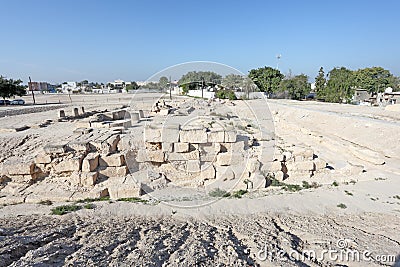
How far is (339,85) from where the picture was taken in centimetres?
3538

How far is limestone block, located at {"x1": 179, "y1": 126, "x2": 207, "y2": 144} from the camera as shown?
8.04m

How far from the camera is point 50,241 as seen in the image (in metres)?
4.32

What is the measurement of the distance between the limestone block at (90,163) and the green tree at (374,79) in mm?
50642

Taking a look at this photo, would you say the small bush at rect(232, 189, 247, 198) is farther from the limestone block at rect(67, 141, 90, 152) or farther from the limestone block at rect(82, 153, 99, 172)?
the limestone block at rect(67, 141, 90, 152)

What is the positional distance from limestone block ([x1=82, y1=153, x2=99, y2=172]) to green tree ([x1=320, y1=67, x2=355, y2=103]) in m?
37.3

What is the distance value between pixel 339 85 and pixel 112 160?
3757 centimetres

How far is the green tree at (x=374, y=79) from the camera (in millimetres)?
45938

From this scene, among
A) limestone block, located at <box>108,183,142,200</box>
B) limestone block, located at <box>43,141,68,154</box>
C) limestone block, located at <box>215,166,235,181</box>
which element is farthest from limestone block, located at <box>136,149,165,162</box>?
limestone block, located at <box>43,141,68,154</box>

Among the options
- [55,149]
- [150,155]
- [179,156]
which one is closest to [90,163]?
[55,149]

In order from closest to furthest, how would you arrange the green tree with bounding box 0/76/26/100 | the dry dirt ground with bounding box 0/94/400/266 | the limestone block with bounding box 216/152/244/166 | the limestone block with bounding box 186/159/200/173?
the dry dirt ground with bounding box 0/94/400/266
the limestone block with bounding box 186/159/200/173
the limestone block with bounding box 216/152/244/166
the green tree with bounding box 0/76/26/100

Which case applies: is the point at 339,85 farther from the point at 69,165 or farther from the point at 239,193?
the point at 69,165

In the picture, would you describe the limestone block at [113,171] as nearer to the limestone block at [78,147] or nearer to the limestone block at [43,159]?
the limestone block at [78,147]

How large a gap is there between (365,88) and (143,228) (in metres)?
55.5

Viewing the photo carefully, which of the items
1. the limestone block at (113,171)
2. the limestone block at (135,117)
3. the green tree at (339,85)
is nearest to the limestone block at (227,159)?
the limestone block at (113,171)
